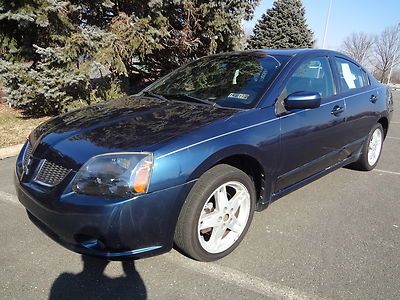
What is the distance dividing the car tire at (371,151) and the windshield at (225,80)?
1908 millimetres

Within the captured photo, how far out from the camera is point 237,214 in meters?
3.00

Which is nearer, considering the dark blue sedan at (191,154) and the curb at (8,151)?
the dark blue sedan at (191,154)

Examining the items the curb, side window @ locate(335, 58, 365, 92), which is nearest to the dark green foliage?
the curb

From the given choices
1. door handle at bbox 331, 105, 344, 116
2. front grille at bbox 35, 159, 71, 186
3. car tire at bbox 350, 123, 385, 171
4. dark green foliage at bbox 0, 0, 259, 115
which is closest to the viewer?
front grille at bbox 35, 159, 71, 186

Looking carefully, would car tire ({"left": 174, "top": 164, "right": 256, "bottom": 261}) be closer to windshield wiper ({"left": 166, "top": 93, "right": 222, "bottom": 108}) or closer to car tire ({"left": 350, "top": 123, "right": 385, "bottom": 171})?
windshield wiper ({"left": 166, "top": 93, "right": 222, "bottom": 108})

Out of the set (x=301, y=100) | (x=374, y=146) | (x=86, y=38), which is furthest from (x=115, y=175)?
(x=86, y=38)

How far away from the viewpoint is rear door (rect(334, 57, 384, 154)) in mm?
4070

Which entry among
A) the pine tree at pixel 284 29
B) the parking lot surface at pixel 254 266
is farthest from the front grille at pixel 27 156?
the pine tree at pixel 284 29

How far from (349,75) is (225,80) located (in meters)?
1.69

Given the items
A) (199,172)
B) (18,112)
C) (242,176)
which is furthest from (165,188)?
(18,112)

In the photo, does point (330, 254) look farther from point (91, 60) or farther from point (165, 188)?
point (91, 60)

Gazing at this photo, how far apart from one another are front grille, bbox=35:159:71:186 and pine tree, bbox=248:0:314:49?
18154 millimetres

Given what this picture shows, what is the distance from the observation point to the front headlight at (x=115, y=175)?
231cm

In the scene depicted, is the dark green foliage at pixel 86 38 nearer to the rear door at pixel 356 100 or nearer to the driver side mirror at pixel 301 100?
the rear door at pixel 356 100
